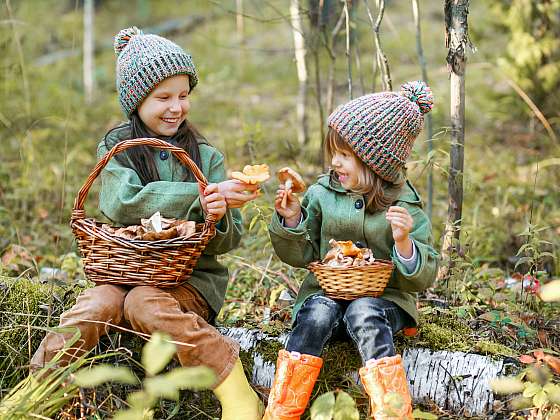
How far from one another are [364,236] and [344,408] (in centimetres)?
80

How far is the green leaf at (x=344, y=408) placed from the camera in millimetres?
2283

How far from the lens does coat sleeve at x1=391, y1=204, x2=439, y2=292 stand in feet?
8.90

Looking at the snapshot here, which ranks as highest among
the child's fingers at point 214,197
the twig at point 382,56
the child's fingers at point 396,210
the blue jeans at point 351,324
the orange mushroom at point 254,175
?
the twig at point 382,56

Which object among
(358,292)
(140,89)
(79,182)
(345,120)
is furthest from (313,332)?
(79,182)

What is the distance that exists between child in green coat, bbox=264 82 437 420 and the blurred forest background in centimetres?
30

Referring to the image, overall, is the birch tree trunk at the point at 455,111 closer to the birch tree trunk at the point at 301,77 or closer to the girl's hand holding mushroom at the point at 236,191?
the girl's hand holding mushroom at the point at 236,191

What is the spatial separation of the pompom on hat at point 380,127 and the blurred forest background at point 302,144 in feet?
1.10

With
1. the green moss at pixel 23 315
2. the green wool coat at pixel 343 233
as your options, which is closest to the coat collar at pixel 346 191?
the green wool coat at pixel 343 233

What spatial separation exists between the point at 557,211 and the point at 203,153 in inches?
96.4

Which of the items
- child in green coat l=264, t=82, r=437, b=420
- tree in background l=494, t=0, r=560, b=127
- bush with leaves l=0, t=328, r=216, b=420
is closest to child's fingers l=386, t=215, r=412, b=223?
child in green coat l=264, t=82, r=437, b=420

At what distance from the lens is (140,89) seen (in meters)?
2.95

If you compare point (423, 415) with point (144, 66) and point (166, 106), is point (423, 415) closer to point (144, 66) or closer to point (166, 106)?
point (166, 106)

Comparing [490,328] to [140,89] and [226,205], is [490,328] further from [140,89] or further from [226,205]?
[140,89]

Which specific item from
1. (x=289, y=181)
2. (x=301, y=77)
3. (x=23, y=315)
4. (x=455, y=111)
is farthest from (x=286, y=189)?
(x=301, y=77)
